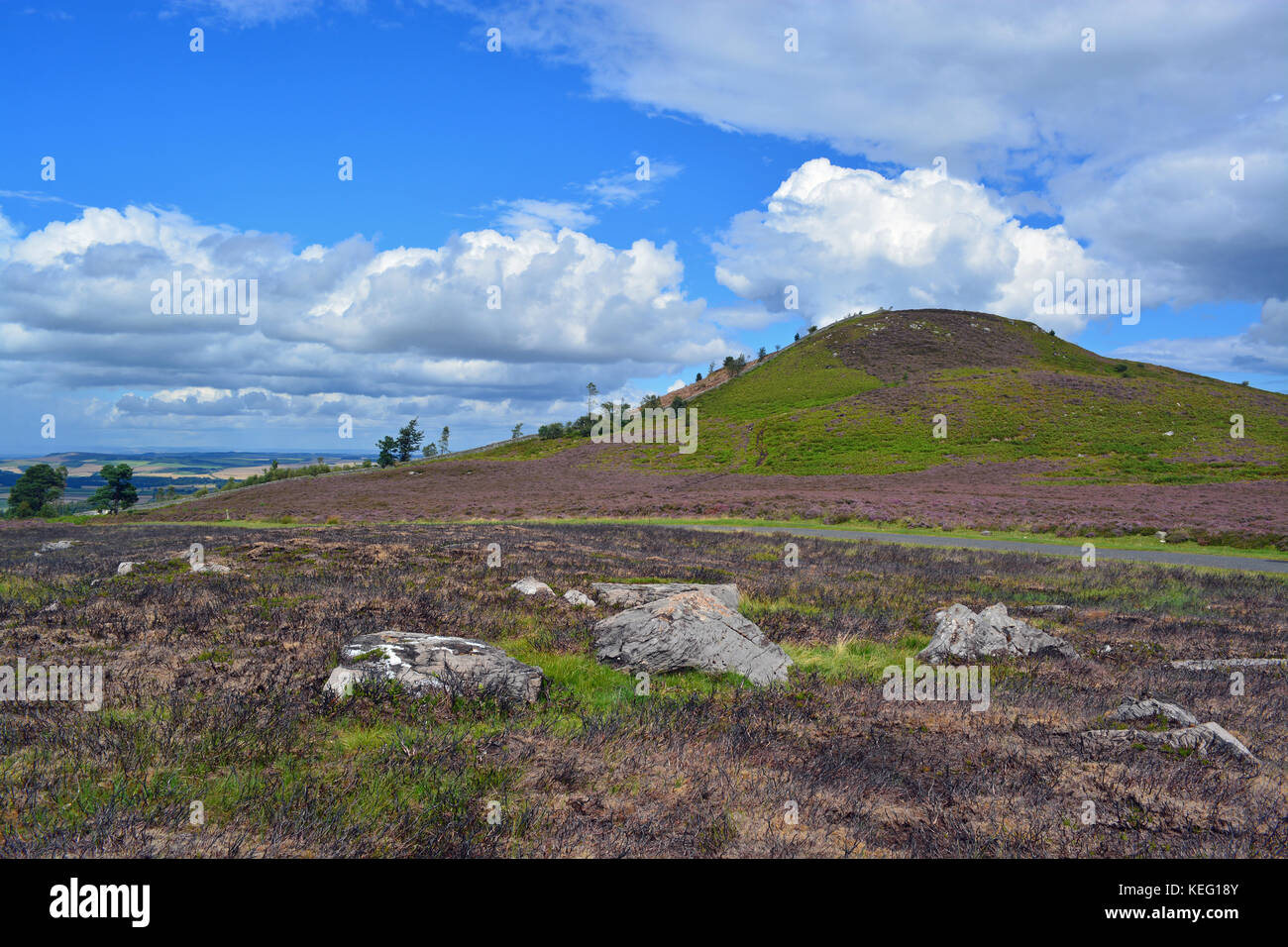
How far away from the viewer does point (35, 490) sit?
308 ft

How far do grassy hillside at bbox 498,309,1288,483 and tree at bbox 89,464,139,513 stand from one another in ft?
235

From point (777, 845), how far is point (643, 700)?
3334mm

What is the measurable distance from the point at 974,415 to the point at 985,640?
93.1m

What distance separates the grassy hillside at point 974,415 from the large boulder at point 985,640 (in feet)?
205

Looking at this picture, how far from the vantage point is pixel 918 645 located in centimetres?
1197

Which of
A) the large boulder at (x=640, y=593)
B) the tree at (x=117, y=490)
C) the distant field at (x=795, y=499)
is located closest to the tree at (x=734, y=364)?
the distant field at (x=795, y=499)

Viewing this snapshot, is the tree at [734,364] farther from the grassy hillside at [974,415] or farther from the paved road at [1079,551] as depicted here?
the paved road at [1079,551]

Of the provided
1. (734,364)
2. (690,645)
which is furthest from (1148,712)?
(734,364)

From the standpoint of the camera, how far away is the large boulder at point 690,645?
914cm

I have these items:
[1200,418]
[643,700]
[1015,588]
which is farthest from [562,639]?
[1200,418]

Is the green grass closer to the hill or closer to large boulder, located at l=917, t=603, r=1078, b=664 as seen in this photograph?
large boulder, located at l=917, t=603, r=1078, b=664

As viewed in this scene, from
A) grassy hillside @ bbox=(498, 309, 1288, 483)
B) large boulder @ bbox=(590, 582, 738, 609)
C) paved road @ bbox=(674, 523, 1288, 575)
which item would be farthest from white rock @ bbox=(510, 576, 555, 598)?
grassy hillside @ bbox=(498, 309, 1288, 483)

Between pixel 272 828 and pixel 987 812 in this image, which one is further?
pixel 987 812
